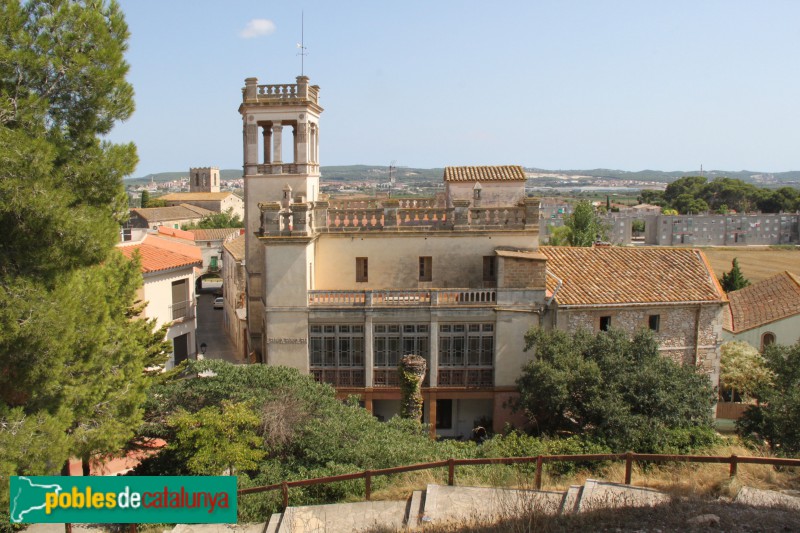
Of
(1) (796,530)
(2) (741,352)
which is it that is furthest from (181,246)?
(1) (796,530)

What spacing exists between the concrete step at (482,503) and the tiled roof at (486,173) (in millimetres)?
17838

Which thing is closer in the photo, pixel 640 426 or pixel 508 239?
pixel 640 426

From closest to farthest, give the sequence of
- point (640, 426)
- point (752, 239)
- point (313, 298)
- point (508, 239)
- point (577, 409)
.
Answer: point (640, 426) → point (577, 409) → point (313, 298) → point (508, 239) → point (752, 239)

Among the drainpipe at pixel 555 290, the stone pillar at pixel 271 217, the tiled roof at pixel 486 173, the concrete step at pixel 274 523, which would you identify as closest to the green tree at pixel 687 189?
the tiled roof at pixel 486 173

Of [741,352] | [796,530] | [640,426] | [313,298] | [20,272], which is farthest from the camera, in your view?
[741,352]

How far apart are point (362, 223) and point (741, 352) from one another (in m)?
17.4

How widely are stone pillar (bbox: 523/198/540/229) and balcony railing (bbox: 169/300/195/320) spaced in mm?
14651

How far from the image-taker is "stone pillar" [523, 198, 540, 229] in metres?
25.9

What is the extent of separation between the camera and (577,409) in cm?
2083

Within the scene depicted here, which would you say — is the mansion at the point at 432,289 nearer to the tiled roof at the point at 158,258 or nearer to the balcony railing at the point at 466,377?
the balcony railing at the point at 466,377

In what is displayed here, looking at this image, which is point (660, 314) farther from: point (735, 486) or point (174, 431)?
point (174, 431)

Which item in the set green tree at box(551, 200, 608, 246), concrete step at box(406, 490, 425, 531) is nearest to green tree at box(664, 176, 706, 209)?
green tree at box(551, 200, 608, 246)

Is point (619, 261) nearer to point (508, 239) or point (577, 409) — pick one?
point (508, 239)

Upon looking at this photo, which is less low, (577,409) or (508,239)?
(508,239)
